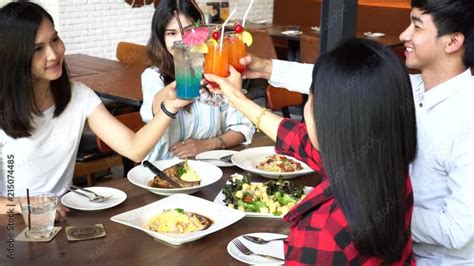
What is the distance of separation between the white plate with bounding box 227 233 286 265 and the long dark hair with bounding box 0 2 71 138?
0.93 metres

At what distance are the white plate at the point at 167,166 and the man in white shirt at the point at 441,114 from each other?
1.41 feet

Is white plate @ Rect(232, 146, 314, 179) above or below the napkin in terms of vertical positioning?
below

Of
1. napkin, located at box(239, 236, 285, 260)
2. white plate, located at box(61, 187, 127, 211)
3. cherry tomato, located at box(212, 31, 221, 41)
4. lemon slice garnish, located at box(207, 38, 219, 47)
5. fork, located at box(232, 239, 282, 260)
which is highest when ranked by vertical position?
cherry tomato, located at box(212, 31, 221, 41)

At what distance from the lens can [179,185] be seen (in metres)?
1.89

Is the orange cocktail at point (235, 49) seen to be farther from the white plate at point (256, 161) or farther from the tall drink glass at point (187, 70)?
the white plate at point (256, 161)

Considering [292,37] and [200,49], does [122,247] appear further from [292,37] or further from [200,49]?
[292,37]

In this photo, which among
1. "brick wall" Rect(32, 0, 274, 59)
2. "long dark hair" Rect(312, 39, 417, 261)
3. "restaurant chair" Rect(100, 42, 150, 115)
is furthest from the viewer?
"brick wall" Rect(32, 0, 274, 59)

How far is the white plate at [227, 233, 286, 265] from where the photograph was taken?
4.73 feet

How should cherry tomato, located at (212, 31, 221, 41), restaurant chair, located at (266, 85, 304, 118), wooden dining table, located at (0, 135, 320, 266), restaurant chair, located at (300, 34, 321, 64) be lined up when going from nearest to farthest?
wooden dining table, located at (0, 135, 320, 266), cherry tomato, located at (212, 31, 221, 41), restaurant chair, located at (266, 85, 304, 118), restaurant chair, located at (300, 34, 321, 64)

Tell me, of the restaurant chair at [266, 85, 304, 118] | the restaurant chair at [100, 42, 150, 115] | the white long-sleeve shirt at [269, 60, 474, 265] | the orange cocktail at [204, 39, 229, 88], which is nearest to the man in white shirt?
the white long-sleeve shirt at [269, 60, 474, 265]

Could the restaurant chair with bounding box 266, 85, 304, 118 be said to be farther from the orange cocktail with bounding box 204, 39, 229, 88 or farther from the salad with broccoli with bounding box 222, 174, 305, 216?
the orange cocktail with bounding box 204, 39, 229, 88

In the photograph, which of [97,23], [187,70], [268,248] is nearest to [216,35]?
[187,70]

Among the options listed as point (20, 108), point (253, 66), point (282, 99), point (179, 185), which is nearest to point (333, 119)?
point (179, 185)

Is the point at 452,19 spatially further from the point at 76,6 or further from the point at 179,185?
the point at 76,6
